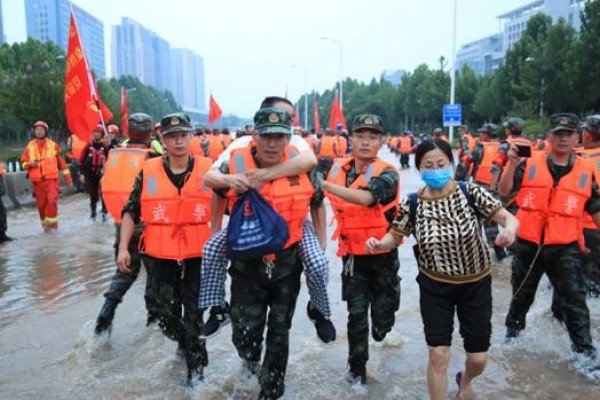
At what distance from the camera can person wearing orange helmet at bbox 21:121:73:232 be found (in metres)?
10.5

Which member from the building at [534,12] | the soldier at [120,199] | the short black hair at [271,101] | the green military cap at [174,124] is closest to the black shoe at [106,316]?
the soldier at [120,199]

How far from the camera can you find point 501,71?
49812 mm

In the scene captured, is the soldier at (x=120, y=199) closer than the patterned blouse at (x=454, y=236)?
No

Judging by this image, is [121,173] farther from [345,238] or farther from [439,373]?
[439,373]

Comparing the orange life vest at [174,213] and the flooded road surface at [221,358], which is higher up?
the orange life vest at [174,213]

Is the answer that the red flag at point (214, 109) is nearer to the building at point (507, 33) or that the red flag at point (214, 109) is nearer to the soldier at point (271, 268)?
the soldier at point (271, 268)

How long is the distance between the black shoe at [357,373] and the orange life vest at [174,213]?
1.44 m

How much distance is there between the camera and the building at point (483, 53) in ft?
479

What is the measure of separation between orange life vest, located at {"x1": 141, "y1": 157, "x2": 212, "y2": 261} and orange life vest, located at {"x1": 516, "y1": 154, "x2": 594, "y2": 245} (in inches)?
101

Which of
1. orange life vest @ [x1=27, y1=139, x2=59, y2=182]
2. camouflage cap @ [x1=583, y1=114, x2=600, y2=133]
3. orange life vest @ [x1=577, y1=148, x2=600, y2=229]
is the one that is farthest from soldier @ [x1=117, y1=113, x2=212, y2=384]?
orange life vest @ [x1=27, y1=139, x2=59, y2=182]

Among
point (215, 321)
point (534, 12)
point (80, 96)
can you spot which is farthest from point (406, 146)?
point (534, 12)

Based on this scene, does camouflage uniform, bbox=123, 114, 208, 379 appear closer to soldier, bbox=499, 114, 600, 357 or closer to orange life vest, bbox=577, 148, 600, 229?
A: soldier, bbox=499, 114, 600, 357

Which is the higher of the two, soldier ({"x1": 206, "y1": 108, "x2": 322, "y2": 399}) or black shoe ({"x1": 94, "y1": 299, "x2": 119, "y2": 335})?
soldier ({"x1": 206, "y1": 108, "x2": 322, "y2": 399})

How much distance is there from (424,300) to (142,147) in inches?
127
